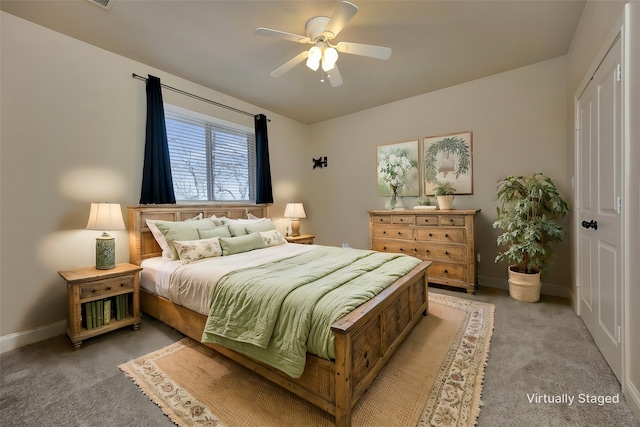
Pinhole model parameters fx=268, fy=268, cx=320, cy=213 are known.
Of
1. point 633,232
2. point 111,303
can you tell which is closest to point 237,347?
point 111,303

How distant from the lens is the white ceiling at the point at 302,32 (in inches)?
88.4

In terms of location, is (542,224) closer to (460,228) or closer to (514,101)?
(460,228)

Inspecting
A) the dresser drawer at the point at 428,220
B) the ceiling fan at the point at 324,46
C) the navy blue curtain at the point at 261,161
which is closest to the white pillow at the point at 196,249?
the navy blue curtain at the point at 261,161

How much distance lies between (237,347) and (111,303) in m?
1.63

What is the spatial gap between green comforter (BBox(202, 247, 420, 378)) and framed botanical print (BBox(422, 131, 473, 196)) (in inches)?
86.1

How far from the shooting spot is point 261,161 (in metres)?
4.37

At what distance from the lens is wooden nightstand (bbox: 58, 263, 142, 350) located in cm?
223

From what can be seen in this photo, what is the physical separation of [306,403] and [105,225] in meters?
2.32

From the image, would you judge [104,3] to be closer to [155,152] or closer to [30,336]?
[155,152]

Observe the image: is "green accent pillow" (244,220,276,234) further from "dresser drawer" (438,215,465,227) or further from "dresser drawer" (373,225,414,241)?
"dresser drawer" (438,215,465,227)

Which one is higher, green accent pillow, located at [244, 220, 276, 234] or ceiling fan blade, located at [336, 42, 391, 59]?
ceiling fan blade, located at [336, 42, 391, 59]

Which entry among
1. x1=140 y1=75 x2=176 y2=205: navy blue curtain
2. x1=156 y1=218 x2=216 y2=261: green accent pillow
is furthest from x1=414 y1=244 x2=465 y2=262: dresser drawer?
x1=140 y1=75 x2=176 y2=205: navy blue curtain

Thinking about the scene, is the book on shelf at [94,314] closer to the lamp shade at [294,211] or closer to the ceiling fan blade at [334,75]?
the lamp shade at [294,211]

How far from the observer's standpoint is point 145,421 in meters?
1.47
